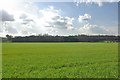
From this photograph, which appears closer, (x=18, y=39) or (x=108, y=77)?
(x=108, y=77)

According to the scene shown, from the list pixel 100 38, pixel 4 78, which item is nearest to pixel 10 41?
pixel 100 38

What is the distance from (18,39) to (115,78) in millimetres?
117541

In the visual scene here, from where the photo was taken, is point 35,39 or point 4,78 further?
point 35,39

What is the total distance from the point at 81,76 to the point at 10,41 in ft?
398

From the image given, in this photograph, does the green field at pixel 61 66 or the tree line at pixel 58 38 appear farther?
the tree line at pixel 58 38

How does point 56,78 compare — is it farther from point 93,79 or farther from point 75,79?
point 93,79

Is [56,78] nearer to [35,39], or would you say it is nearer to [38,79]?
[38,79]

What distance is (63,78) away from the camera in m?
10.1

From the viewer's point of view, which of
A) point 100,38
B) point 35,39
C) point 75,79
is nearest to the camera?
point 75,79

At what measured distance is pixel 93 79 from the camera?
9977 mm

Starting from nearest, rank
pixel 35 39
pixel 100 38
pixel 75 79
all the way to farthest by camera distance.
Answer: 1. pixel 75 79
2. pixel 35 39
3. pixel 100 38

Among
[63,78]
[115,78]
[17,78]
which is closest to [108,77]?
[115,78]

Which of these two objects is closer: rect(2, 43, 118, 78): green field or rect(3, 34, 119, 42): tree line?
rect(2, 43, 118, 78): green field

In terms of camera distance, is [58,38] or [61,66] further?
[58,38]
